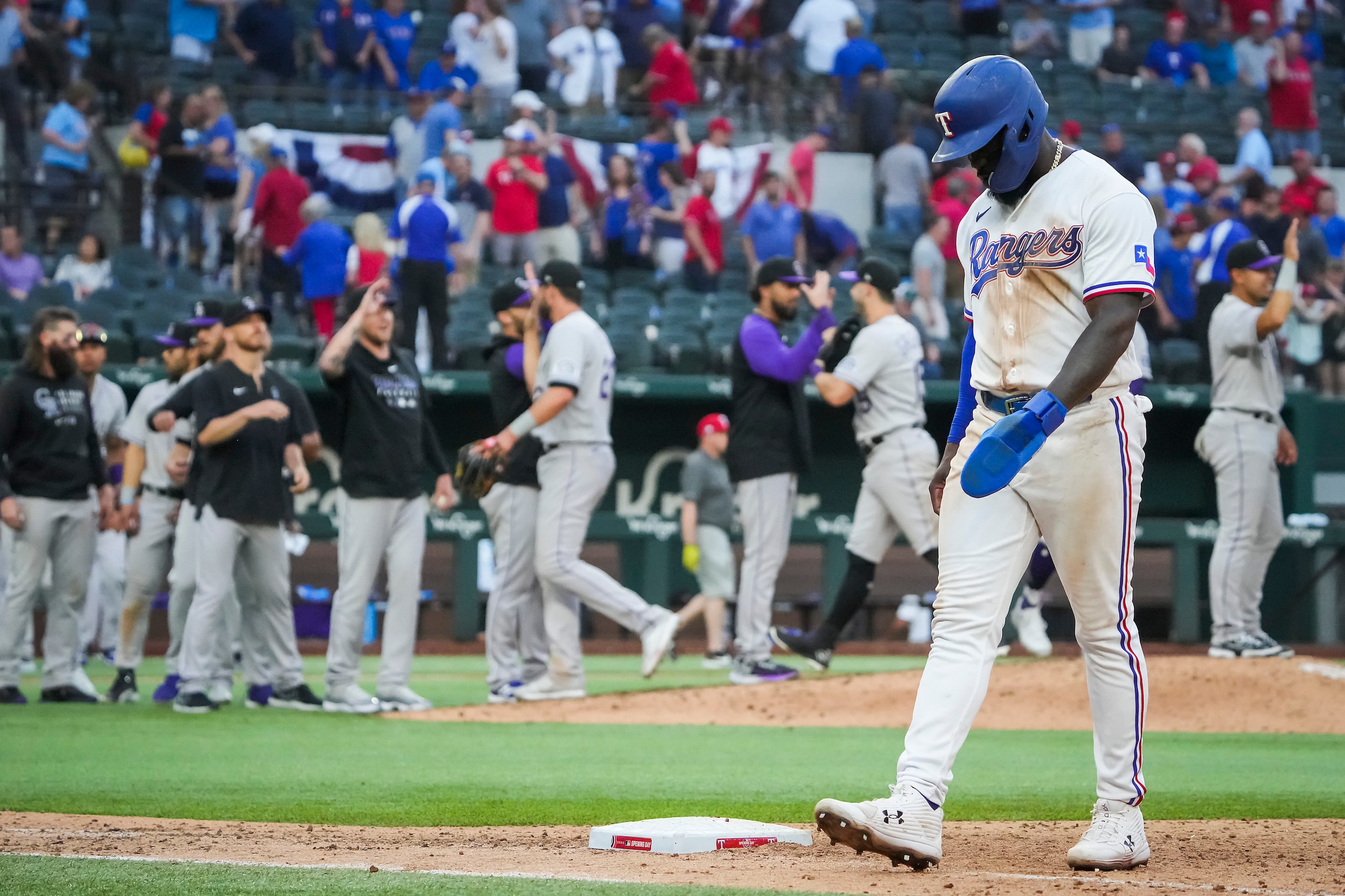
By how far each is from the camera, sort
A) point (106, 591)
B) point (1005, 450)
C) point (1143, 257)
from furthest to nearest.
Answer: point (106, 591) < point (1143, 257) < point (1005, 450)

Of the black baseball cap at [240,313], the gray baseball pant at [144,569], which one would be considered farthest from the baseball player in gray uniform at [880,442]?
the gray baseball pant at [144,569]

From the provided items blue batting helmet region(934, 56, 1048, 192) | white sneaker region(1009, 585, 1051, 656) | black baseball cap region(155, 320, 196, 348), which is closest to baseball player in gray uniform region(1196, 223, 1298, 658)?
white sneaker region(1009, 585, 1051, 656)

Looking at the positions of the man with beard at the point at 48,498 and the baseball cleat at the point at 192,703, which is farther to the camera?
the man with beard at the point at 48,498

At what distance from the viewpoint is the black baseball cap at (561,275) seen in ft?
29.5

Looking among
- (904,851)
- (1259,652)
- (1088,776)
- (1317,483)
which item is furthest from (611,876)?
(1317,483)

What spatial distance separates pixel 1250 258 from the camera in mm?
9531

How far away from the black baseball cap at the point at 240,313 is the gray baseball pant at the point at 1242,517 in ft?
18.5

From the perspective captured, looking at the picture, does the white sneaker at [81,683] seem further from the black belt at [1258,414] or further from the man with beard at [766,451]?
the black belt at [1258,414]

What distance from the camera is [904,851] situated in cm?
377

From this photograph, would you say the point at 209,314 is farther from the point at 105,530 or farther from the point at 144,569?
the point at 144,569

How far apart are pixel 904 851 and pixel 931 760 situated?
225mm

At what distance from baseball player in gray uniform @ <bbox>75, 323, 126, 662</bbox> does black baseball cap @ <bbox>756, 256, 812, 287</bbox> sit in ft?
13.2

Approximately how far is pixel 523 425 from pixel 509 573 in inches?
52.3

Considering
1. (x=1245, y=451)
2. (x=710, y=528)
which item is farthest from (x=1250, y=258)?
(x=710, y=528)
